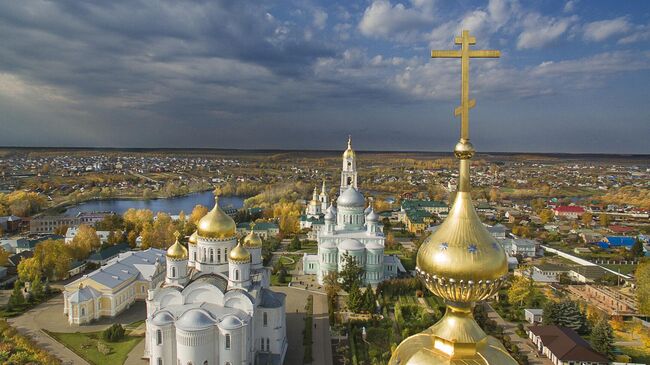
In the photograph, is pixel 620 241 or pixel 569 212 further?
pixel 569 212

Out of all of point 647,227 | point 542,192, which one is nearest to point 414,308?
point 647,227

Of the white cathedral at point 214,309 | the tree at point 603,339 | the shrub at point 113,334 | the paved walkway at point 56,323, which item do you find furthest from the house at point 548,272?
the shrub at point 113,334

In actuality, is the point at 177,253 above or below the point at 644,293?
above

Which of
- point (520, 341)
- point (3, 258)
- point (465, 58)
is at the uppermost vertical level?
point (465, 58)

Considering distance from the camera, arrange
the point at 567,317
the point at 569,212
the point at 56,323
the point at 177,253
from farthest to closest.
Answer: the point at 569,212 < the point at 56,323 < the point at 567,317 < the point at 177,253

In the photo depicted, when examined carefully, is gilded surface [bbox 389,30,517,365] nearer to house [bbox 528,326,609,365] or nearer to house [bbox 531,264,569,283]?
house [bbox 528,326,609,365]

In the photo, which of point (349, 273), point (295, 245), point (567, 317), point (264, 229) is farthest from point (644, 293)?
point (264, 229)

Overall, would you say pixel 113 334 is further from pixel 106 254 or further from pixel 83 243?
pixel 83 243
